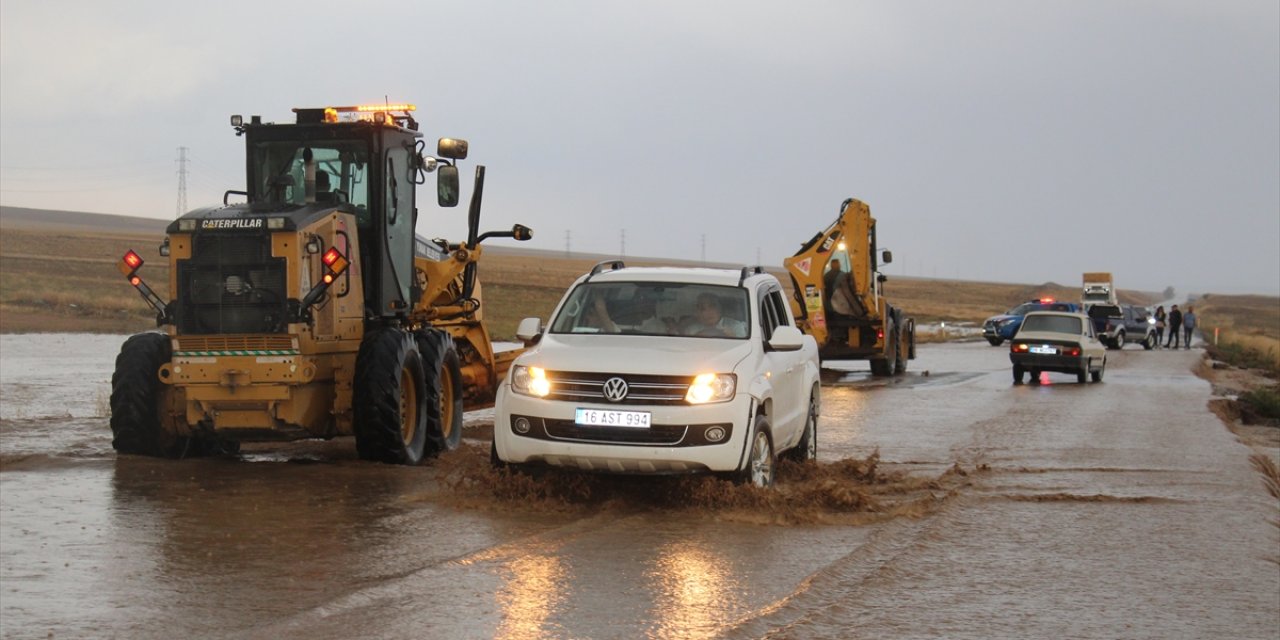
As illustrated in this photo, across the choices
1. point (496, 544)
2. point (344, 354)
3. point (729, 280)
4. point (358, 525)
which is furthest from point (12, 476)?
point (729, 280)

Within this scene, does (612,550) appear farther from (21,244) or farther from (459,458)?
(21,244)

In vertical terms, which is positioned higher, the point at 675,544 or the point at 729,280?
the point at 729,280

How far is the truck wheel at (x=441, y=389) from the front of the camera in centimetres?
1410

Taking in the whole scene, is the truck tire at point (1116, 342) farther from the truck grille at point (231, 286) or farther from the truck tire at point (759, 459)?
the truck grille at point (231, 286)

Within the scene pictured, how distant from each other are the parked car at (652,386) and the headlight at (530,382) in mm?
10

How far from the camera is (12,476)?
12.5 metres

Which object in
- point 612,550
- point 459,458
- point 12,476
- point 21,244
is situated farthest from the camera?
point 21,244

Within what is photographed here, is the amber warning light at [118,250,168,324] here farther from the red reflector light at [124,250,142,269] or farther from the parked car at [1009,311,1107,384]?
the parked car at [1009,311,1107,384]

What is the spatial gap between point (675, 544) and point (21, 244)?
8710 centimetres

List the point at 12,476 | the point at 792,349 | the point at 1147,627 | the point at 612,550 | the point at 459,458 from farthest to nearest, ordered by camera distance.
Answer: the point at 459,458 → the point at 12,476 → the point at 792,349 → the point at 612,550 → the point at 1147,627

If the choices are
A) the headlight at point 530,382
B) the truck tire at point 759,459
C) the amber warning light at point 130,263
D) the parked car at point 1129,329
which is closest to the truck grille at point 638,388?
the headlight at point 530,382

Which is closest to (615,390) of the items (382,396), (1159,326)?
(382,396)

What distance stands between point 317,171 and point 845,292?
65.3 ft

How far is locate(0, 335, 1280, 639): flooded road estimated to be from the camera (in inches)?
291
